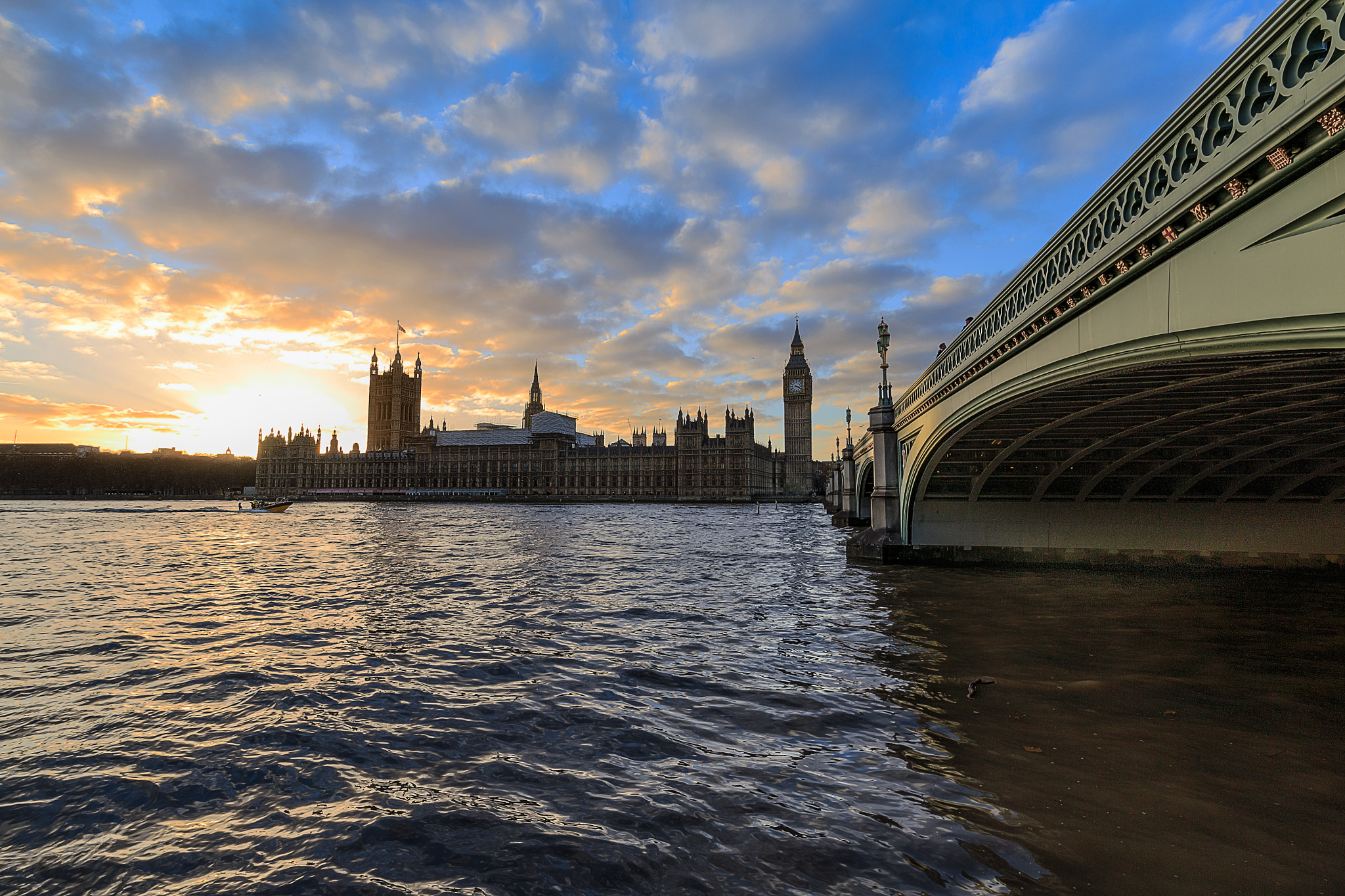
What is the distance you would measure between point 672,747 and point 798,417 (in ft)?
482

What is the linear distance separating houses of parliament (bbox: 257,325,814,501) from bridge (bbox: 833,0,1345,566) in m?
99.7

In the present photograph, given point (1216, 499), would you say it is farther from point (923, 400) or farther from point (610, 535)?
point (610, 535)

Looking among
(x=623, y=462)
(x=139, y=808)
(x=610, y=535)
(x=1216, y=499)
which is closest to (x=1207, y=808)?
(x=139, y=808)

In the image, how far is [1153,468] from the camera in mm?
18219

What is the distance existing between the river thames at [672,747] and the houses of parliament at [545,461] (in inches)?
4307

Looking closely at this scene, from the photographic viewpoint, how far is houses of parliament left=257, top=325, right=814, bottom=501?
4929 inches

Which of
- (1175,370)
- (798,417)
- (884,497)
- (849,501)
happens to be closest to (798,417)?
(798,417)

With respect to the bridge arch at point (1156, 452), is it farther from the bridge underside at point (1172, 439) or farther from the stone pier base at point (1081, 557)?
the stone pier base at point (1081, 557)

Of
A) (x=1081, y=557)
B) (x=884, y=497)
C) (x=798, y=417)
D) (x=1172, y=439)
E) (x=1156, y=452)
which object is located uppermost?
(x=798, y=417)

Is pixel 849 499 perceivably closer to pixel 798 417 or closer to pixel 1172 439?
pixel 1172 439

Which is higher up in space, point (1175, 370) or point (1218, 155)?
point (1218, 155)

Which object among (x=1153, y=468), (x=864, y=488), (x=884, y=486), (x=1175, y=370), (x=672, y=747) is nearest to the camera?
(x=672, y=747)

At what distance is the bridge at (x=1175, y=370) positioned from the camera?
4555mm

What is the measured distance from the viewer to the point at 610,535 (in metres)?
38.8
